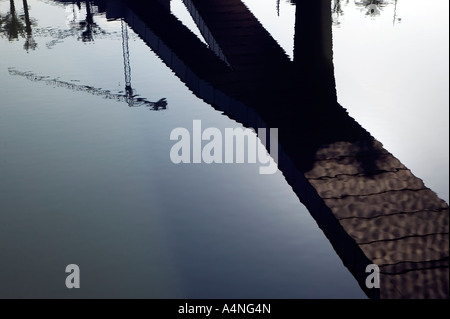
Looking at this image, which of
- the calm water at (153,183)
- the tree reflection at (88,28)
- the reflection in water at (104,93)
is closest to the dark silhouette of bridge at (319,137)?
the calm water at (153,183)

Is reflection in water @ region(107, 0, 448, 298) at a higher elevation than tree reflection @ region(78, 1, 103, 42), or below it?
below

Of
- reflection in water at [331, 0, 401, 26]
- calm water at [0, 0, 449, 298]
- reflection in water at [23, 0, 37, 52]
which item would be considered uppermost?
reflection in water at [331, 0, 401, 26]

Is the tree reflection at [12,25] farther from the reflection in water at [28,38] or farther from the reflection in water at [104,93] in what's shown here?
the reflection in water at [104,93]

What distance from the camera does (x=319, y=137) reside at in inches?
981

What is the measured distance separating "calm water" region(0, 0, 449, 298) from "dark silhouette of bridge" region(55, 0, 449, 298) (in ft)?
4.21

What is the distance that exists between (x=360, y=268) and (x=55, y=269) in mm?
8613

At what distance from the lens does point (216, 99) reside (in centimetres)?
3150

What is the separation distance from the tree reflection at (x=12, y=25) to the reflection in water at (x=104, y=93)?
13.2 metres

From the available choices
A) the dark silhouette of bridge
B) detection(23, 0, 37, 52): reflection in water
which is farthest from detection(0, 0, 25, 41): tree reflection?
the dark silhouette of bridge

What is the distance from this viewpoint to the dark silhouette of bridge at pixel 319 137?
702 inches

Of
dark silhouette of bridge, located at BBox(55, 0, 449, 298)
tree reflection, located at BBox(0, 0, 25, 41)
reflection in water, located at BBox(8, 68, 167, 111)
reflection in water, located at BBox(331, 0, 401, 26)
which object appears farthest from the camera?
reflection in water, located at BBox(331, 0, 401, 26)

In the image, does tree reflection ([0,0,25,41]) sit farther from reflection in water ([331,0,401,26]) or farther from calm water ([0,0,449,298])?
reflection in water ([331,0,401,26])

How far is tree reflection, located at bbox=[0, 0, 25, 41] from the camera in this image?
5217 centimetres
